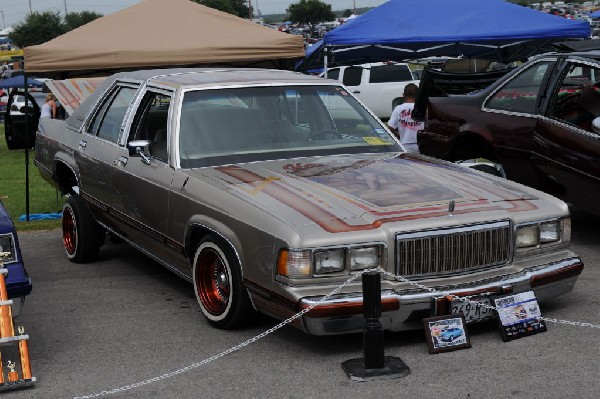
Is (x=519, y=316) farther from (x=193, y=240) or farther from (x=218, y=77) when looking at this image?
(x=218, y=77)

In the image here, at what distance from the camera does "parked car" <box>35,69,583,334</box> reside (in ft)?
17.1

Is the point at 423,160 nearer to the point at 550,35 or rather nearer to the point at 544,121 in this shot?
the point at 544,121

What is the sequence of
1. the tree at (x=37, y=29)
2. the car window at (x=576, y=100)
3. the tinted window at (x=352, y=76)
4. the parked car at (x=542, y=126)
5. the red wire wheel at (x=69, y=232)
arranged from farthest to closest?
1. the tree at (x=37, y=29)
2. the tinted window at (x=352, y=76)
3. the red wire wheel at (x=69, y=232)
4. the car window at (x=576, y=100)
5. the parked car at (x=542, y=126)

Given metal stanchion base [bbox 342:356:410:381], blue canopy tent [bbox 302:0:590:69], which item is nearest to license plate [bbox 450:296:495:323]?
metal stanchion base [bbox 342:356:410:381]

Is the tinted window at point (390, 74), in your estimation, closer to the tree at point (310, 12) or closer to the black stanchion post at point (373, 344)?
the black stanchion post at point (373, 344)

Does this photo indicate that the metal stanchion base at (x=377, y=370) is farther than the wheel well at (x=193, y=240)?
No

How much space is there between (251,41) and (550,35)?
4.61m

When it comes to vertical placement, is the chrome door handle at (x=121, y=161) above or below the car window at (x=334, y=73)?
above

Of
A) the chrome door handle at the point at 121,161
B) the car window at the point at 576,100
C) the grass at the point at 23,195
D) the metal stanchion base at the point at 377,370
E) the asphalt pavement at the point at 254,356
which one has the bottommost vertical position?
the grass at the point at 23,195

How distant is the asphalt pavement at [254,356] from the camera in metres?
4.84

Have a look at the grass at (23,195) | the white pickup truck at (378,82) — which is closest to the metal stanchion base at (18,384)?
the grass at (23,195)

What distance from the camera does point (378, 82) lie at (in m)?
25.3

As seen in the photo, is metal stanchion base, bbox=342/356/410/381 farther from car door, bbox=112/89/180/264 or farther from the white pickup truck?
the white pickup truck

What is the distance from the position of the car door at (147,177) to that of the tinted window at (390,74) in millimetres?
18443
